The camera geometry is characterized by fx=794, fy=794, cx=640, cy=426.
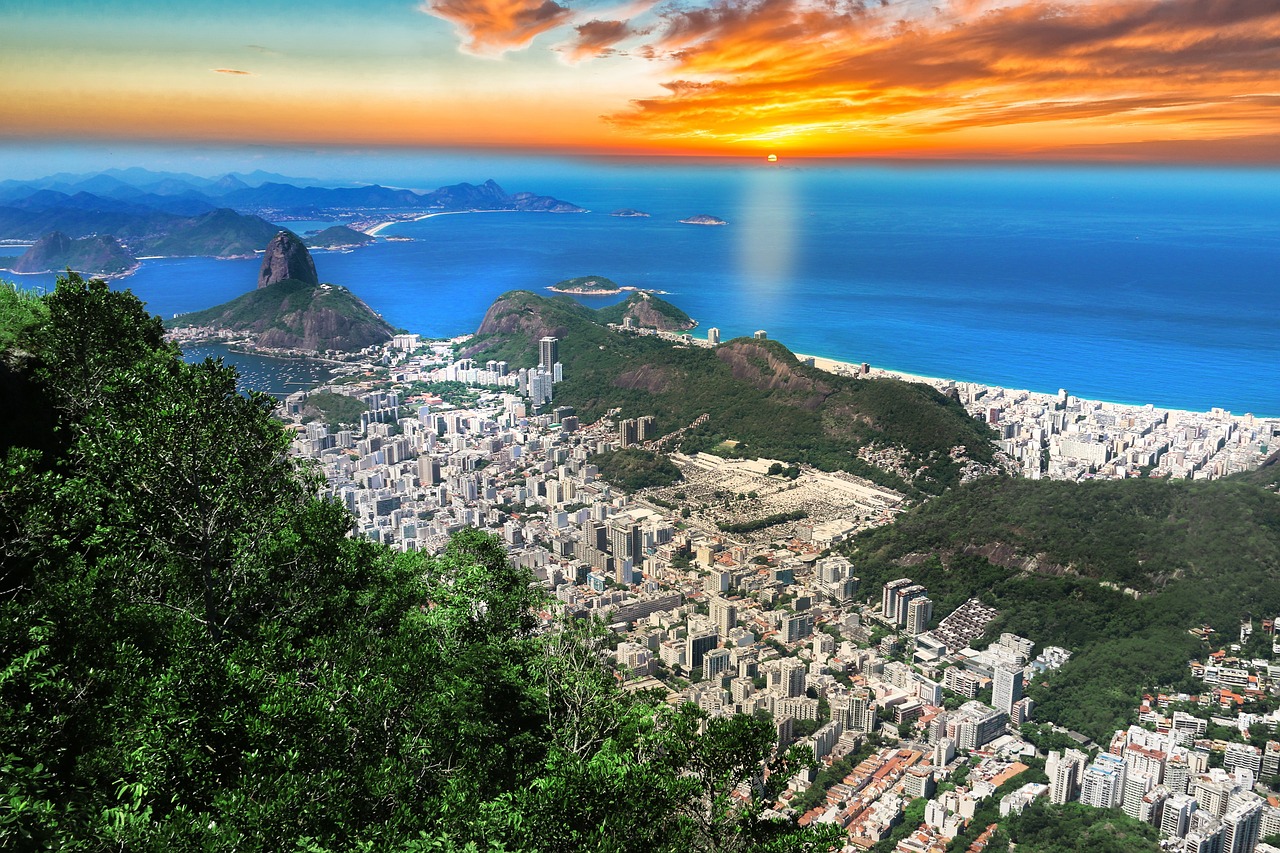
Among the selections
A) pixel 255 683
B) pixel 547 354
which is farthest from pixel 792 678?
pixel 547 354

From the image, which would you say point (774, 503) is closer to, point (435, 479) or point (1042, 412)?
point (435, 479)

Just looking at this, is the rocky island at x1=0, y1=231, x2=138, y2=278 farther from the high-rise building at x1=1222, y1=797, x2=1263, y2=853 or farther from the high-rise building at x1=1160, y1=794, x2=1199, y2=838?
the high-rise building at x1=1222, y1=797, x2=1263, y2=853

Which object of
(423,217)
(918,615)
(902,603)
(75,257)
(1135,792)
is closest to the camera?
(1135,792)

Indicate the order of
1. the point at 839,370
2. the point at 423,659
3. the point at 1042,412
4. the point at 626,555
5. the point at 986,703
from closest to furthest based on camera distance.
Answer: the point at 423,659 → the point at 986,703 → the point at 626,555 → the point at 1042,412 → the point at 839,370

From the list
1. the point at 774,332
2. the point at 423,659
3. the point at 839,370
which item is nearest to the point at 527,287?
the point at 774,332

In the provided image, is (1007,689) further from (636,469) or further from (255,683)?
(636,469)

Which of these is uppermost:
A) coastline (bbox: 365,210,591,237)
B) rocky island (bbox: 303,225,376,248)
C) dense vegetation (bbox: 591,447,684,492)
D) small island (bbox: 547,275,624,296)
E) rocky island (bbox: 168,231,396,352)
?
coastline (bbox: 365,210,591,237)

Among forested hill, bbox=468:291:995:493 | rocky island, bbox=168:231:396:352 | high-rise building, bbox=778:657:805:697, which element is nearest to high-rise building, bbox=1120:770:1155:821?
high-rise building, bbox=778:657:805:697
